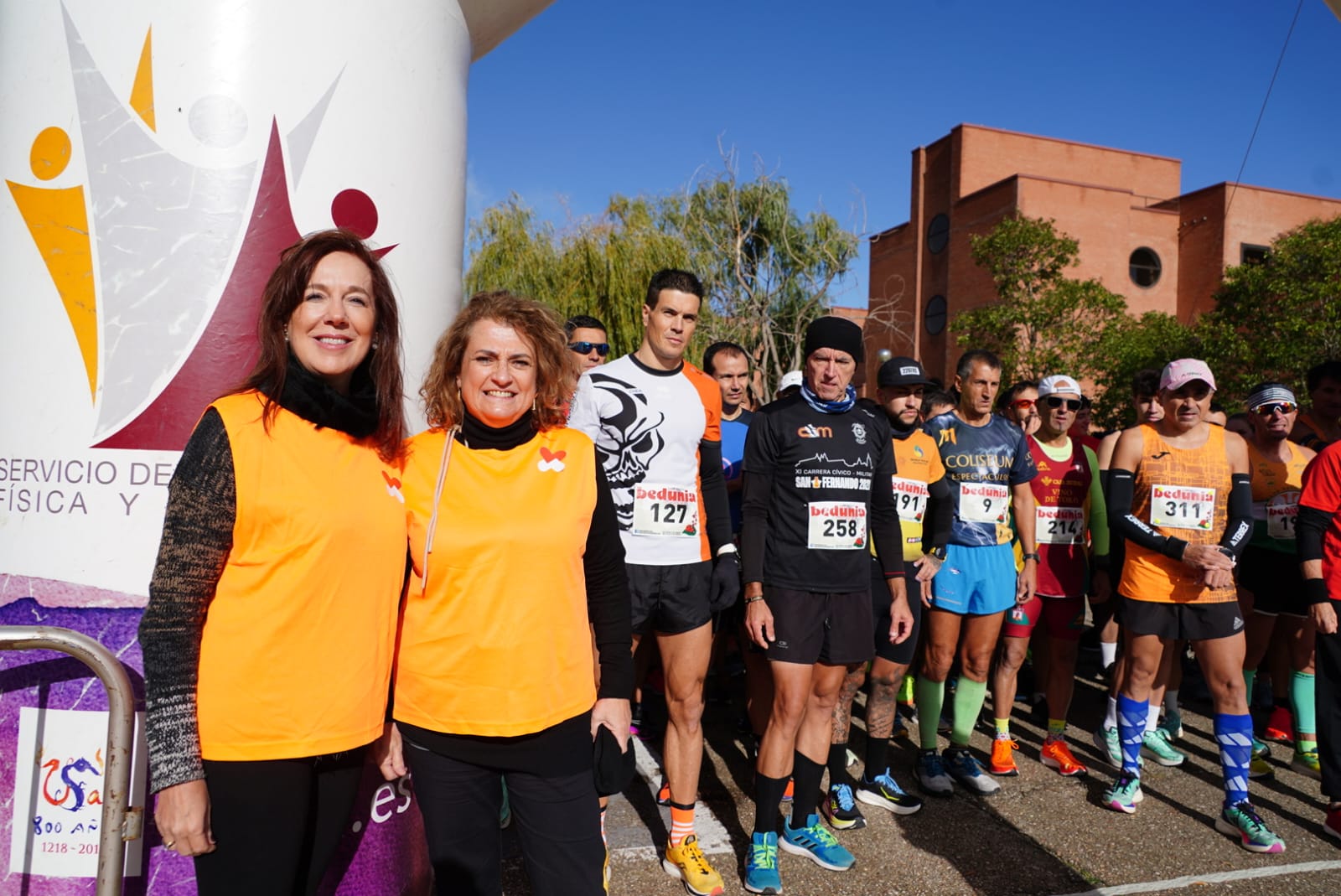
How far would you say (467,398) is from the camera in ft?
7.35

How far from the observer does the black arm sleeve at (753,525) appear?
11.8 feet

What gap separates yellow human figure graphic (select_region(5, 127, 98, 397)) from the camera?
92.3 inches

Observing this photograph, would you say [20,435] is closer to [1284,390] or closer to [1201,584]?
[1201,584]

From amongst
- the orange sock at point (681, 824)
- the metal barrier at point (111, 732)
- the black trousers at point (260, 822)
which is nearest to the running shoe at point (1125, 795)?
the orange sock at point (681, 824)

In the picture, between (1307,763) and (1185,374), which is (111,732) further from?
(1307,763)

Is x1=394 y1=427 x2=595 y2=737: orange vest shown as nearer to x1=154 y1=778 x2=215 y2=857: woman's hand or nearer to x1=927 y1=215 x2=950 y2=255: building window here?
x1=154 y1=778 x2=215 y2=857: woman's hand

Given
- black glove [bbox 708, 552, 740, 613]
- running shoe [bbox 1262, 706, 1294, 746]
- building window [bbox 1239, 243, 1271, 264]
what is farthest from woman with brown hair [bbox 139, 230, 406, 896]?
building window [bbox 1239, 243, 1271, 264]

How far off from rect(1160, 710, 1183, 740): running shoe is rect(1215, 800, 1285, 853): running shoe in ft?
4.22

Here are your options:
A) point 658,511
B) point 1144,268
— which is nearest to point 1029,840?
point 658,511

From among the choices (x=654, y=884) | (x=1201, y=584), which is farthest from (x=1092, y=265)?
(x=654, y=884)

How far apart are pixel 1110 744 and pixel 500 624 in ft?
14.3

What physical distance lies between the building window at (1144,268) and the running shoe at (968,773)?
97.9 ft

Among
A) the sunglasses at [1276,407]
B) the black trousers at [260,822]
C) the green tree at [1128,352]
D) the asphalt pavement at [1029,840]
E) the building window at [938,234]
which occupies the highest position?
the building window at [938,234]

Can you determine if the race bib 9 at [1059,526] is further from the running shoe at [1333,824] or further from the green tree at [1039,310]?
the green tree at [1039,310]
